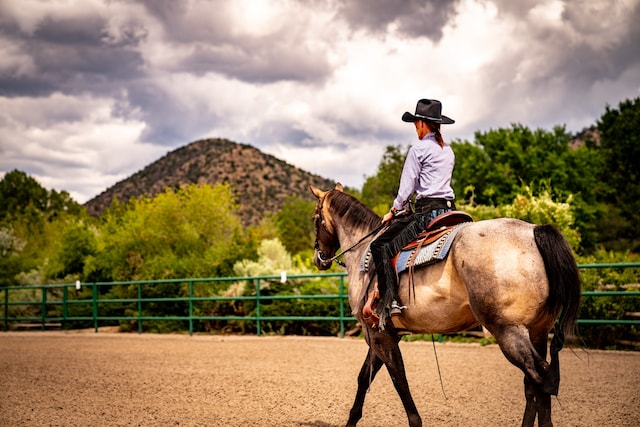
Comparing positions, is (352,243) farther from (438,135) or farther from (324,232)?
(438,135)

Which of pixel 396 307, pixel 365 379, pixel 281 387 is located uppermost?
pixel 396 307

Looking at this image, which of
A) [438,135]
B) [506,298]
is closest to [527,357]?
[506,298]

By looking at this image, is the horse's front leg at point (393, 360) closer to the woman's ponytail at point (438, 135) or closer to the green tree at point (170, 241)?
the woman's ponytail at point (438, 135)

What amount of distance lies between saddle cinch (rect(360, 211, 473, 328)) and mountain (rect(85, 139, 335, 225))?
80210 mm

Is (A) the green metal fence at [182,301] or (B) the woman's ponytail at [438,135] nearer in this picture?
(B) the woman's ponytail at [438,135]

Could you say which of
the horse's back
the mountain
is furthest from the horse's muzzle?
the mountain

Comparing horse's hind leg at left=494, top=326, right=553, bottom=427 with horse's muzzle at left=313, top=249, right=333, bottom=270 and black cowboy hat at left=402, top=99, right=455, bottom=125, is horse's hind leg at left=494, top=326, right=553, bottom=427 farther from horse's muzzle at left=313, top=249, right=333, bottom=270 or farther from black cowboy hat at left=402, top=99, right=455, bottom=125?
horse's muzzle at left=313, top=249, right=333, bottom=270

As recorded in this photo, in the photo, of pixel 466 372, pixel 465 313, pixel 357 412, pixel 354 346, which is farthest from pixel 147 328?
pixel 465 313

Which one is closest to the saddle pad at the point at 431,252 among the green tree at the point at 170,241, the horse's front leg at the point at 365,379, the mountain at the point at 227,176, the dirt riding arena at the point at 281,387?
the horse's front leg at the point at 365,379

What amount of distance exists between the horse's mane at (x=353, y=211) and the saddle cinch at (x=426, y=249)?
2.21ft

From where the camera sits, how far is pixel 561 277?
409 cm

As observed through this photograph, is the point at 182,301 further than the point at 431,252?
Yes

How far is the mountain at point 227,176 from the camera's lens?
9150 centimetres

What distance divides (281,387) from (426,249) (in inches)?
164
